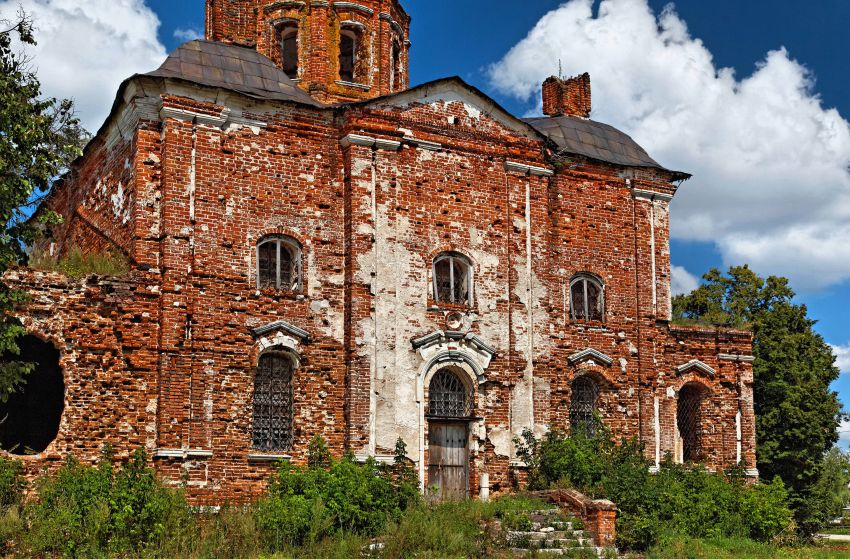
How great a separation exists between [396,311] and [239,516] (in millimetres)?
4876

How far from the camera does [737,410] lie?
72.4 feet

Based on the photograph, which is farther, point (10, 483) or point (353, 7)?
point (353, 7)

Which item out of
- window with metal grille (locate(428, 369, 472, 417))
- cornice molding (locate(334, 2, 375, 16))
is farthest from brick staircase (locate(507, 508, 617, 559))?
cornice molding (locate(334, 2, 375, 16))

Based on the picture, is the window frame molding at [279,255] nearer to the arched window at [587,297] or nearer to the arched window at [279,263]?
the arched window at [279,263]

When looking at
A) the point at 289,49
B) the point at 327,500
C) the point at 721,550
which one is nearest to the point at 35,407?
the point at 327,500

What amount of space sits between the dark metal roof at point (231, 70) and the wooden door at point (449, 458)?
20.8ft

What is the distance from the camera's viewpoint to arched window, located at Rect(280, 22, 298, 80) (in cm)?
2203

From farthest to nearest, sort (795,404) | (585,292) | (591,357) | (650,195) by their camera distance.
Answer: (795,404) → (650,195) → (585,292) → (591,357)

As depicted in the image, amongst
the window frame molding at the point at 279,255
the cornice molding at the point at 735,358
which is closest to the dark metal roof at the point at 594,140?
the cornice molding at the point at 735,358

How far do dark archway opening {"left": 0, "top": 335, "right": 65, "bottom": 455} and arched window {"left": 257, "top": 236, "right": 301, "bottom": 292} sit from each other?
3632 mm

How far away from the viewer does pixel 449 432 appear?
1858 centimetres

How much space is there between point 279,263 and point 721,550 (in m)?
8.91

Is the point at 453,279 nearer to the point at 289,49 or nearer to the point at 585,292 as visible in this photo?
the point at 585,292

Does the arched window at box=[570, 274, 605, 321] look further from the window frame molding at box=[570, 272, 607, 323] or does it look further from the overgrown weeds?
the overgrown weeds
